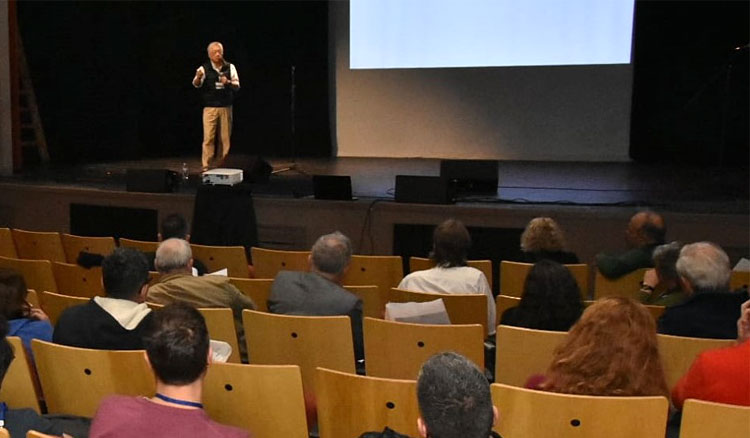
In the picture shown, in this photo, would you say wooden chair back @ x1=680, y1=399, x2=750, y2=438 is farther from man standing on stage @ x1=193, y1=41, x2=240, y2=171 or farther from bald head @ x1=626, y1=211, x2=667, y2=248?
man standing on stage @ x1=193, y1=41, x2=240, y2=171

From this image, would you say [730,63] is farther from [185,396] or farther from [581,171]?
[185,396]

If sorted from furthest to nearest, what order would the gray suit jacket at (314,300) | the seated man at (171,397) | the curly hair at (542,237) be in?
the curly hair at (542,237) < the gray suit jacket at (314,300) < the seated man at (171,397)

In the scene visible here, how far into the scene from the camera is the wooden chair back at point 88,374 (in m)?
2.62

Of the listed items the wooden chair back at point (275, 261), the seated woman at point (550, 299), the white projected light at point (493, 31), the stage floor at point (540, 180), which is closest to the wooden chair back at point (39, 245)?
the wooden chair back at point (275, 261)

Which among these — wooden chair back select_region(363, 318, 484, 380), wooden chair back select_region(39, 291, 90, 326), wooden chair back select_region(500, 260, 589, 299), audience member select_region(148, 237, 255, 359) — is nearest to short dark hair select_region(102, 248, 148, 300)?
audience member select_region(148, 237, 255, 359)

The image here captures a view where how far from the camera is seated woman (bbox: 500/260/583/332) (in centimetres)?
309

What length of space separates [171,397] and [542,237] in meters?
3.08

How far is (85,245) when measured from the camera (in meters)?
5.66

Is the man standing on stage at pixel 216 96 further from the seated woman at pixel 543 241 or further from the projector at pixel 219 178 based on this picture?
the seated woman at pixel 543 241

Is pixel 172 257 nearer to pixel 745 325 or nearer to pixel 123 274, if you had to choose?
pixel 123 274

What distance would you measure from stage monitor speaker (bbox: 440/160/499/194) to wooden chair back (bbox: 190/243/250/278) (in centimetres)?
282

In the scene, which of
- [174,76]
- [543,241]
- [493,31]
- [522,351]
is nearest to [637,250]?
[543,241]

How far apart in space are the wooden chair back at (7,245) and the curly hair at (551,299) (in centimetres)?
412

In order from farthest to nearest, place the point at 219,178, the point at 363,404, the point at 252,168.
Answer: 1. the point at 252,168
2. the point at 219,178
3. the point at 363,404
